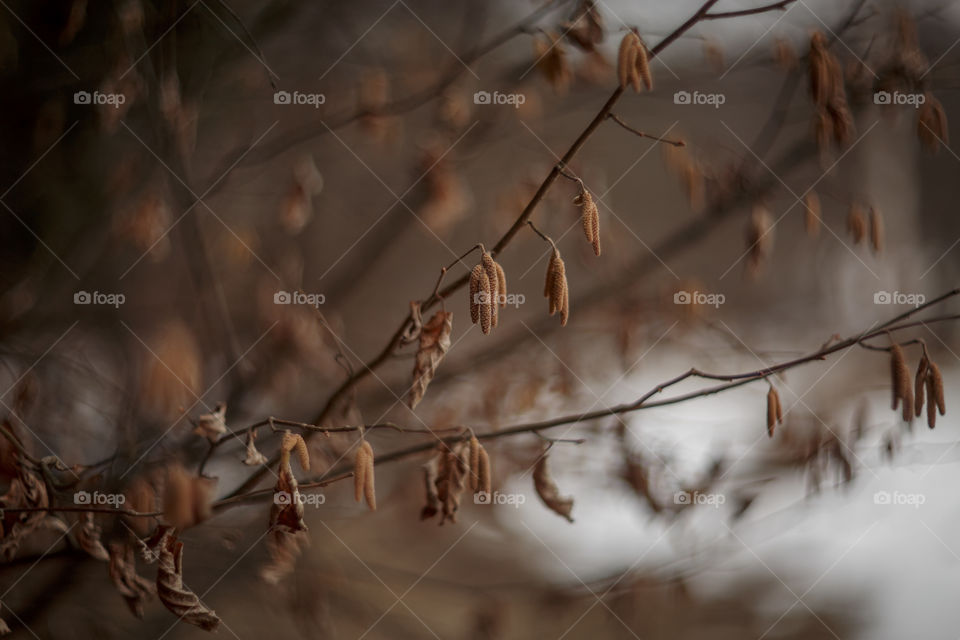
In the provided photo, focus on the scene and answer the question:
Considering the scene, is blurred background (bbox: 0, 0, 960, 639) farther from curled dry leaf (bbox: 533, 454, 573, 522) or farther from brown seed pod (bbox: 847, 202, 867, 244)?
curled dry leaf (bbox: 533, 454, 573, 522)

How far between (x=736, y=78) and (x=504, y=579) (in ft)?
3.49

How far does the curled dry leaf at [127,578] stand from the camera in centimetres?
106

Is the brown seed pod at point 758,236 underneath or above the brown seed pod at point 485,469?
above

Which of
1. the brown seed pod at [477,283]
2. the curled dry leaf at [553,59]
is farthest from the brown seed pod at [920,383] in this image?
the curled dry leaf at [553,59]

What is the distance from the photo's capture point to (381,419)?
4.50 ft

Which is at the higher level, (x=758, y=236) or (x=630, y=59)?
(x=630, y=59)

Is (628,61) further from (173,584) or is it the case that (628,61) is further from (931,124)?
(173,584)

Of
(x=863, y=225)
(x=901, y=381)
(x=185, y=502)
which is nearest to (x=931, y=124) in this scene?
(x=863, y=225)

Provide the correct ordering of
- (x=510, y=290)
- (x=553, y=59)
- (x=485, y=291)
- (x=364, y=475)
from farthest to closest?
(x=510, y=290), (x=553, y=59), (x=364, y=475), (x=485, y=291)

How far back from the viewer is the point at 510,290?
4.76 ft

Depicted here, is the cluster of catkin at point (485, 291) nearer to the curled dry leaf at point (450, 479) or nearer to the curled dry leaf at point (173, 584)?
the curled dry leaf at point (450, 479)

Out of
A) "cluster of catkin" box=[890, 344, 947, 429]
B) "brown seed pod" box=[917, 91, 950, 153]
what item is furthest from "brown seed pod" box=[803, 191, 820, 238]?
"cluster of catkin" box=[890, 344, 947, 429]

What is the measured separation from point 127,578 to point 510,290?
2.66ft

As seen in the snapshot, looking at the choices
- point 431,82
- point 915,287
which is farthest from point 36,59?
point 915,287
